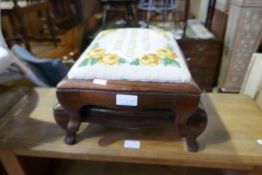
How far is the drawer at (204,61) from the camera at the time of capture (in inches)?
67.6

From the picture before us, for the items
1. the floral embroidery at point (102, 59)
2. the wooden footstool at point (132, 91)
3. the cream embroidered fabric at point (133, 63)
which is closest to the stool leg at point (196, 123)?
A: the wooden footstool at point (132, 91)

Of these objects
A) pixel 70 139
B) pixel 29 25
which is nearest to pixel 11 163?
pixel 70 139

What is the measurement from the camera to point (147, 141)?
0.69 metres

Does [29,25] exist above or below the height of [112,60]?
below

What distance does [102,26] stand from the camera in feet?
6.76

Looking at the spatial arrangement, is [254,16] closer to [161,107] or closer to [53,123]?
[161,107]

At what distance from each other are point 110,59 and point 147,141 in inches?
12.0

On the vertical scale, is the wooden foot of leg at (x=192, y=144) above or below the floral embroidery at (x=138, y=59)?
below

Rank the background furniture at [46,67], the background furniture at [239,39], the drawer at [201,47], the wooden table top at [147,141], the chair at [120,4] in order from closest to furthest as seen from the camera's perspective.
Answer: the wooden table top at [147,141] → the background furniture at [46,67] → the background furniture at [239,39] → the drawer at [201,47] → the chair at [120,4]

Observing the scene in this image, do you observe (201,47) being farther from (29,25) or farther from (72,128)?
(29,25)

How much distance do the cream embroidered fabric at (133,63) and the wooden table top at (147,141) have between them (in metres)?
0.25

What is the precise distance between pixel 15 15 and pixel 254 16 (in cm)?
193

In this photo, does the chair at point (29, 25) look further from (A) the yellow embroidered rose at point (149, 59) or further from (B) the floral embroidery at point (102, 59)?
(A) the yellow embroidered rose at point (149, 59)

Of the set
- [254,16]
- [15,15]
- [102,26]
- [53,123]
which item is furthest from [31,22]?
[254,16]
